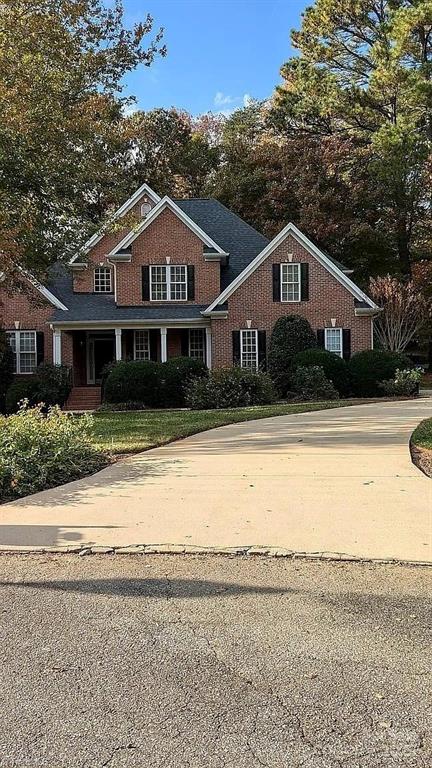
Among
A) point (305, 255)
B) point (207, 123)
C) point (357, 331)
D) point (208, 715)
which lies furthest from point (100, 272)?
point (208, 715)

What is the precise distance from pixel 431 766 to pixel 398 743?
16cm

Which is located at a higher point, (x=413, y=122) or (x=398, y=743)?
(x=413, y=122)

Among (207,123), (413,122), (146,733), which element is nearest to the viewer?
(146,733)

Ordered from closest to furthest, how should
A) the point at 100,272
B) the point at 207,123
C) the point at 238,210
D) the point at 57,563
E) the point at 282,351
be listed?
1. the point at 57,563
2. the point at 282,351
3. the point at 100,272
4. the point at 238,210
5. the point at 207,123

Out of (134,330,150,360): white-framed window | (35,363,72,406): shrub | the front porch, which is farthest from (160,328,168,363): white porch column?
(35,363,72,406): shrub

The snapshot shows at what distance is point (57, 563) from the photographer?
492 cm

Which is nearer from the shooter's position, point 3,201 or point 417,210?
point 3,201

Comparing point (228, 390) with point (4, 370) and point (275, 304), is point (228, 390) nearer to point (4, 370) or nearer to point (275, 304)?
point (275, 304)

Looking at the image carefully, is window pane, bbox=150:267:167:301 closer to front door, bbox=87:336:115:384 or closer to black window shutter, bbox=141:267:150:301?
black window shutter, bbox=141:267:150:301

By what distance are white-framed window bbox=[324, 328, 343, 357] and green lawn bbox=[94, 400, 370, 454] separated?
21.1ft

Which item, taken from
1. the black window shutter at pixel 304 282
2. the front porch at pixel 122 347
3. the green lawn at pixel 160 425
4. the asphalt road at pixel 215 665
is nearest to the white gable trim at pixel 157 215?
the black window shutter at pixel 304 282

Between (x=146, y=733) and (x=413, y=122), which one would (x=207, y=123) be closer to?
(x=413, y=122)

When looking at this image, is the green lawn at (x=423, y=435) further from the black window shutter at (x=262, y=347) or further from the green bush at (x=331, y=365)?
the black window shutter at (x=262, y=347)

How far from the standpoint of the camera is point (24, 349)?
24.6 m
